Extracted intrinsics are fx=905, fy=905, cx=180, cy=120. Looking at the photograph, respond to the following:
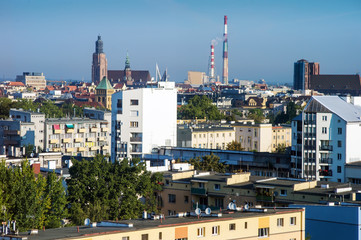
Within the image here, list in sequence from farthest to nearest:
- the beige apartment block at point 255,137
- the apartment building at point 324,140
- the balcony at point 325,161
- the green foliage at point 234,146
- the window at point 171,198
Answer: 1. the beige apartment block at point 255,137
2. the green foliage at point 234,146
3. the balcony at point 325,161
4. the apartment building at point 324,140
5. the window at point 171,198

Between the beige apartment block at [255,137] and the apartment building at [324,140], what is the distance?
29729 millimetres

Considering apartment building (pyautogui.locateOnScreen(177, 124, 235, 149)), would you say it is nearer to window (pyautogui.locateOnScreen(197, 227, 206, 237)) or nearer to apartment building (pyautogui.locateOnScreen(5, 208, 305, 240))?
apartment building (pyautogui.locateOnScreen(5, 208, 305, 240))

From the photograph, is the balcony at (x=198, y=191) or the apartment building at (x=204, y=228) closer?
the apartment building at (x=204, y=228)

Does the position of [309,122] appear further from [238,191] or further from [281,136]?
[281,136]

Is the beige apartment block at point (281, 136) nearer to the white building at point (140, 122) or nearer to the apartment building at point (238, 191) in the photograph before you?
the white building at point (140, 122)

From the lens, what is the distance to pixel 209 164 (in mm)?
54562

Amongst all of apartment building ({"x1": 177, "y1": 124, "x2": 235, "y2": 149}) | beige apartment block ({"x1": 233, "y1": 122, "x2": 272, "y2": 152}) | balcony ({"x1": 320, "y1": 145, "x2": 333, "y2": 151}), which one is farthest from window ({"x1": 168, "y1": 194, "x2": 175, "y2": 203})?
beige apartment block ({"x1": 233, "y1": 122, "x2": 272, "y2": 152})

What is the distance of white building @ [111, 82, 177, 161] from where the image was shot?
65.5 metres

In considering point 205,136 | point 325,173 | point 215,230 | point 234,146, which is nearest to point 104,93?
point 205,136

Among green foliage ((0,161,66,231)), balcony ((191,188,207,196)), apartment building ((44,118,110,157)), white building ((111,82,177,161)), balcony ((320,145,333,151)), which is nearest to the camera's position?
green foliage ((0,161,66,231))

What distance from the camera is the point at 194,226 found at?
26031 mm

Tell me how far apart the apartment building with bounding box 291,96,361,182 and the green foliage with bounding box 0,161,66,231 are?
22.7 meters

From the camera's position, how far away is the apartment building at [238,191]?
1430 inches

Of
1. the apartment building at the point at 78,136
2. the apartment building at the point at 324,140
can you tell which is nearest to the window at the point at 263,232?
the apartment building at the point at 324,140
